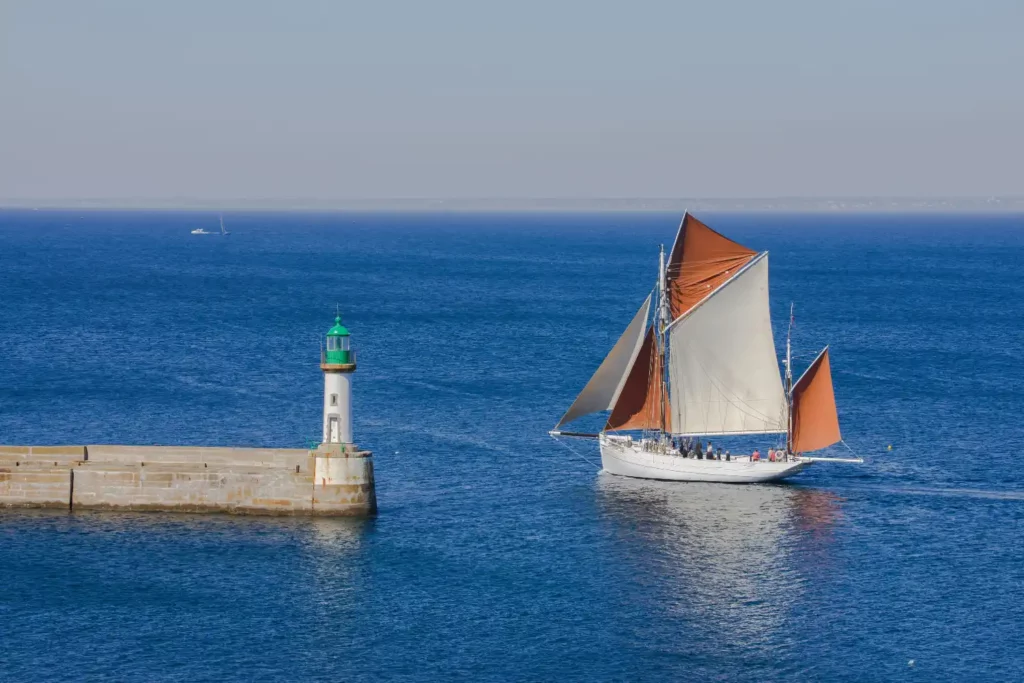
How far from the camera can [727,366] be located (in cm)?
7531

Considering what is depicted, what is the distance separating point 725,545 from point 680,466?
40.0 feet

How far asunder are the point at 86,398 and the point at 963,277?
136 metres

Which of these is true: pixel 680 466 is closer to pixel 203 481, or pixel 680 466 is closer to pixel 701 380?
pixel 701 380

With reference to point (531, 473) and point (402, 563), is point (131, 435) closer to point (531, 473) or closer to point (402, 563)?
point (531, 473)

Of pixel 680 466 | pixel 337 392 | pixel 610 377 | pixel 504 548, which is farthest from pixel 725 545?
pixel 337 392

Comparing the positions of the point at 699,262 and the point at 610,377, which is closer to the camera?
the point at 610,377

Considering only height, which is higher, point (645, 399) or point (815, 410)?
point (645, 399)

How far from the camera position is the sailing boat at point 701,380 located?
72125 millimetres

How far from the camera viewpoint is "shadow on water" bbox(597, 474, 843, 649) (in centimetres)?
5082

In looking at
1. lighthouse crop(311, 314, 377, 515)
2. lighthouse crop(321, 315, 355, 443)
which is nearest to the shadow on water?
lighthouse crop(311, 314, 377, 515)

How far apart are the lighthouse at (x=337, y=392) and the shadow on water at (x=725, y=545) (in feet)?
38.9

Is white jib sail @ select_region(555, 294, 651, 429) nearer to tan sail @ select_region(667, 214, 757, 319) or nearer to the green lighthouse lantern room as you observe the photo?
tan sail @ select_region(667, 214, 757, 319)

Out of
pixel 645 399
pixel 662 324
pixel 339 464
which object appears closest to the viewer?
pixel 339 464

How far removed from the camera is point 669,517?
6431cm
